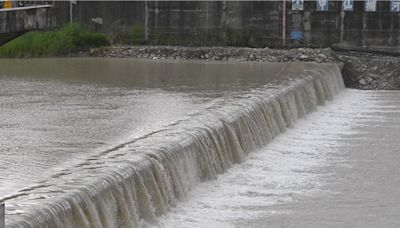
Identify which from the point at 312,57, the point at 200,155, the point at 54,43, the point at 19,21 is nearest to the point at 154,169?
the point at 200,155

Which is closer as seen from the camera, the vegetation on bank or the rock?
the rock

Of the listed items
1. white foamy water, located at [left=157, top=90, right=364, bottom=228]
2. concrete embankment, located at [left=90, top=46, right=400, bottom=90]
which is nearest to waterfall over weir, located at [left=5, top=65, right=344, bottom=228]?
white foamy water, located at [left=157, top=90, right=364, bottom=228]

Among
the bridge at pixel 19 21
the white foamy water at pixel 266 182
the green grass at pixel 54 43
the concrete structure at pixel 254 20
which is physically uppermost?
the bridge at pixel 19 21

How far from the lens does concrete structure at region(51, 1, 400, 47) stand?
78.8 ft

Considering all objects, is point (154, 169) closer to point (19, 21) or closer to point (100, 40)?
point (19, 21)

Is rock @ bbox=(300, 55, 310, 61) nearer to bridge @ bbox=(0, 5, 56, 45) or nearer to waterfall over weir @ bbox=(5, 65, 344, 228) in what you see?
waterfall over weir @ bbox=(5, 65, 344, 228)

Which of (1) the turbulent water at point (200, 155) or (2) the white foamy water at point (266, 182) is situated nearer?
(1) the turbulent water at point (200, 155)

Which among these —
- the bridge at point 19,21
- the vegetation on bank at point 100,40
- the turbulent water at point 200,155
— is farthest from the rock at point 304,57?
the bridge at point 19,21

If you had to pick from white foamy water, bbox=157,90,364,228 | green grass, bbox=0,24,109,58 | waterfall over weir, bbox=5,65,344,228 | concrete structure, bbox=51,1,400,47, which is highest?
concrete structure, bbox=51,1,400,47

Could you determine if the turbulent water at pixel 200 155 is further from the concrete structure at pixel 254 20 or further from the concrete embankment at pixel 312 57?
the concrete structure at pixel 254 20

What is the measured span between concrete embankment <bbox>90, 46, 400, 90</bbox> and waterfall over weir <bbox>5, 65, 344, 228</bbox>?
773 centimetres

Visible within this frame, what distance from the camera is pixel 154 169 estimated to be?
927cm

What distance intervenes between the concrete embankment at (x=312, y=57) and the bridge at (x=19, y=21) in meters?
14.6

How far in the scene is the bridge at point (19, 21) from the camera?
805 centimetres
